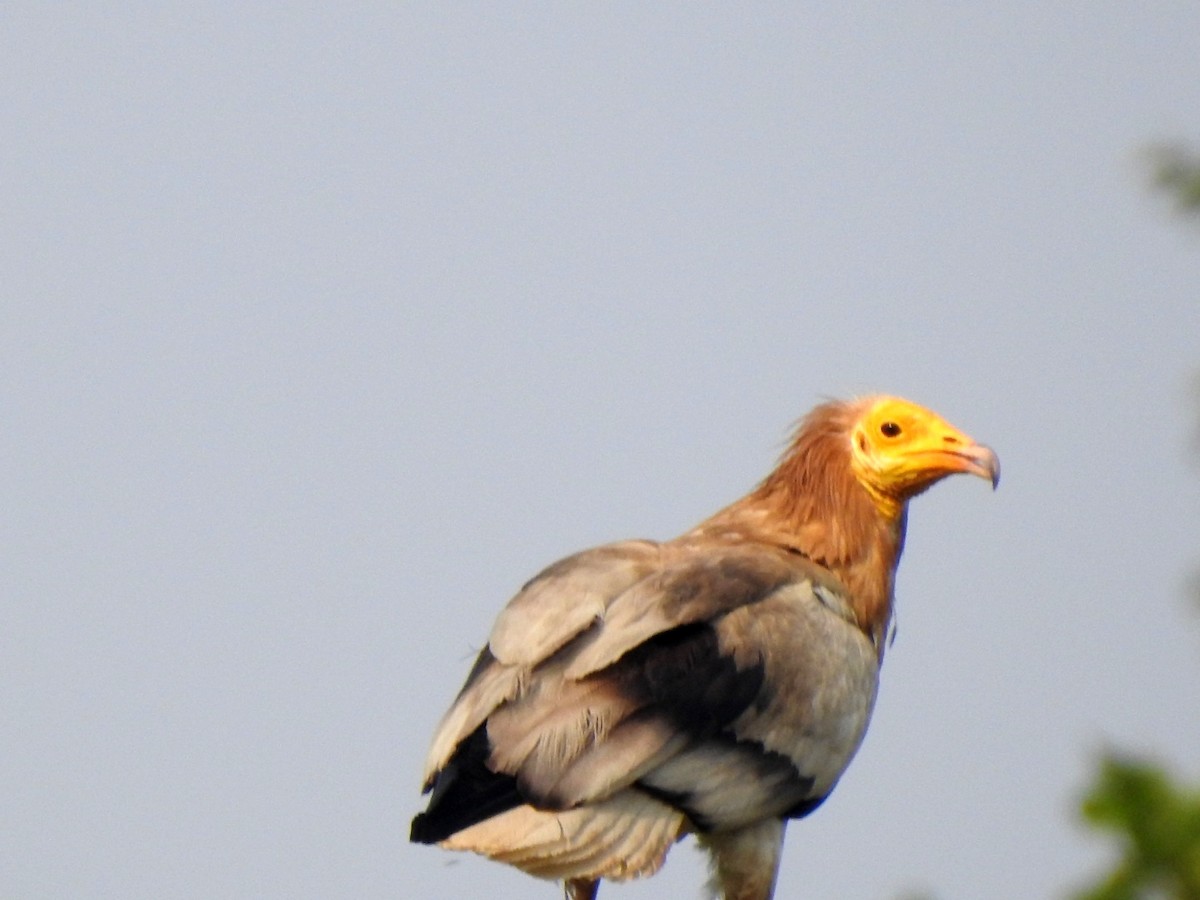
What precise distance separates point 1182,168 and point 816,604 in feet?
15.0

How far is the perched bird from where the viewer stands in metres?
6.67

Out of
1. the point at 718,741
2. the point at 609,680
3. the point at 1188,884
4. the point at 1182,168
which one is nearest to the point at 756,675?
the point at 718,741

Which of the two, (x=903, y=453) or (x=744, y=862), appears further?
(x=903, y=453)

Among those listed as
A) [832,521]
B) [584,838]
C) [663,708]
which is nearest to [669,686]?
[663,708]

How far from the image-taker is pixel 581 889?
315 inches

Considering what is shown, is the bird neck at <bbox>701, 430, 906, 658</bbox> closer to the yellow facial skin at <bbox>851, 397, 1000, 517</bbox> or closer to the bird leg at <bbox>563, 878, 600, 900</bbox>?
the yellow facial skin at <bbox>851, 397, 1000, 517</bbox>

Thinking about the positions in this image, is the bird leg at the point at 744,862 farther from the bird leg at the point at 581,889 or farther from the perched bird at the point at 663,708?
the bird leg at the point at 581,889

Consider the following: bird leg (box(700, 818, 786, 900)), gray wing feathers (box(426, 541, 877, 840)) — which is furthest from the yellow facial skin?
bird leg (box(700, 818, 786, 900))

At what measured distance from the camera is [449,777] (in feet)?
22.2

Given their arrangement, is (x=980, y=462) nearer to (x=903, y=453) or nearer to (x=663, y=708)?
(x=903, y=453)

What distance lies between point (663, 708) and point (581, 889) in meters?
1.50

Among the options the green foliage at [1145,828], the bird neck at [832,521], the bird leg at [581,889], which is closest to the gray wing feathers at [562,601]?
A: the bird neck at [832,521]

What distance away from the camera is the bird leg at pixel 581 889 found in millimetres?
8000

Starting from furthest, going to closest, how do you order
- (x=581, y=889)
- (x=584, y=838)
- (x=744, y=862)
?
(x=581, y=889)
(x=744, y=862)
(x=584, y=838)
